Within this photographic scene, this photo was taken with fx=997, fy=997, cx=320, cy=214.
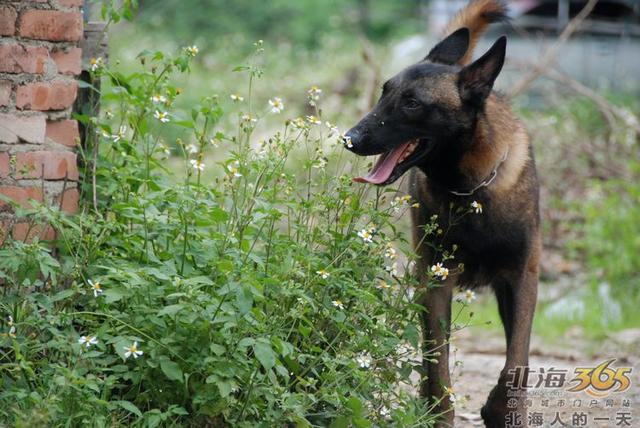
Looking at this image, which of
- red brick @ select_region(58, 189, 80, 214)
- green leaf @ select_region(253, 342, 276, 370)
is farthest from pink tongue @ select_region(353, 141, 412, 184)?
red brick @ select_region(58, 189, 80, 214)

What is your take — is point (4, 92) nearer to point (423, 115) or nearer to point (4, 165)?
point (4, 165)

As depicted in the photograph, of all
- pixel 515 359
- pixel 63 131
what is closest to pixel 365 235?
pixel 515 359

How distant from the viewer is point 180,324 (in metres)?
3.54

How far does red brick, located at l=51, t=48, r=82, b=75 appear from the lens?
4.41 m

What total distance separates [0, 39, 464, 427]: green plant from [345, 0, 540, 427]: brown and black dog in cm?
29

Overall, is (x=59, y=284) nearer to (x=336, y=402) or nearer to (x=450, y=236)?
(x=336, y=402)

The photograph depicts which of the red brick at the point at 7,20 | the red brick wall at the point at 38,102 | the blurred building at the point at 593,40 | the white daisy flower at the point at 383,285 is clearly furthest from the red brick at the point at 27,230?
the blurred building at the point at 593,40

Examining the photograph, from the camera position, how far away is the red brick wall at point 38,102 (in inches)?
168

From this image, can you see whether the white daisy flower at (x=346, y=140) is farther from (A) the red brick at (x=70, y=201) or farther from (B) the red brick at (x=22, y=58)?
(B) the red brick at (x=22, y=58)

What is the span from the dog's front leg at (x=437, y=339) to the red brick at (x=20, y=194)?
5.77 ft

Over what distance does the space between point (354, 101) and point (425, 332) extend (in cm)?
883

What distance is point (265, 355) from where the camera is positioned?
3293 mm

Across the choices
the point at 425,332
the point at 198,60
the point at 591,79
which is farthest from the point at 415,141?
the point at 198,60

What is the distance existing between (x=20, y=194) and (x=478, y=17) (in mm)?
2556
